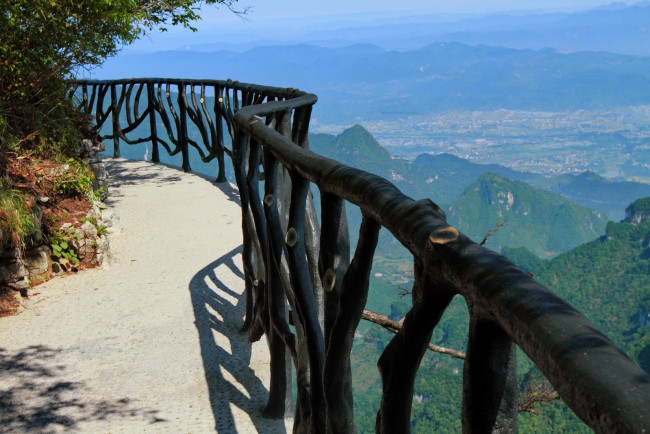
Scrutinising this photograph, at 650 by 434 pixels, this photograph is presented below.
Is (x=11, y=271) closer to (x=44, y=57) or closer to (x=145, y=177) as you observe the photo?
(x=44, y=57)

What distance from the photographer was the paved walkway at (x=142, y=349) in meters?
3.59

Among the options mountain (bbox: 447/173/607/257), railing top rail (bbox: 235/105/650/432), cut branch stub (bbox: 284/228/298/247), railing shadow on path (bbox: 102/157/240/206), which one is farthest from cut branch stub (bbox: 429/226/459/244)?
mountain (bbox: 447/173/607/257)

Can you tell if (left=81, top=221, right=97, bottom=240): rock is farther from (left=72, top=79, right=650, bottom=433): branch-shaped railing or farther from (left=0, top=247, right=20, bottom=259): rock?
(left=72, top=79, right=650, bottom=433): branch-shaped railing

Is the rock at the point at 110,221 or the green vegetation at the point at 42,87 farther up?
the green vegetation at the point at 42,87

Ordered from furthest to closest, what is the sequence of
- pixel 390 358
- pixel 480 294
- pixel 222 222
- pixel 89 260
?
pixel 222 222 → pixel 89 260 → pixel 390 358 → pixel 480 294

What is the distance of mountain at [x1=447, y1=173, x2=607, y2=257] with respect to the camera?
593 ft

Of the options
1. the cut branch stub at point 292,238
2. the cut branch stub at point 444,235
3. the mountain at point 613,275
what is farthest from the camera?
the mountain at point 613,275

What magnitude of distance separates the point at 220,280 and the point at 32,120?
2658 millimetres

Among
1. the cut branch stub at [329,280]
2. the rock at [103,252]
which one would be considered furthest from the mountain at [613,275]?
the cut branch stub at [329,280]

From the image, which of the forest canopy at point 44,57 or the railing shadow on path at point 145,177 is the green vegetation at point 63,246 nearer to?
the forest canopy at point 44,57

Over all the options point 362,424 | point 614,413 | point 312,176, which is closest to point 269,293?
point 312,176

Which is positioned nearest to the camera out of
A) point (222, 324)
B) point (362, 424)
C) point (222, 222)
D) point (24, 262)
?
point (222, 324)

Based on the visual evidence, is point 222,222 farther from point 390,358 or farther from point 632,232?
point 632,232

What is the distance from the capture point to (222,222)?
7746 mm
